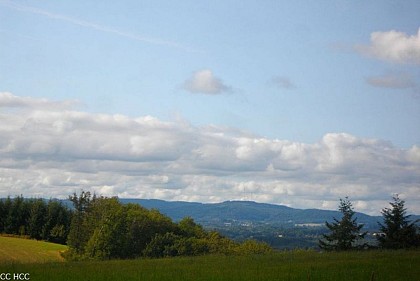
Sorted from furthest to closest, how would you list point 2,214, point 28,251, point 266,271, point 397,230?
point 2,214 → point 28,251 → point 397,230 → point 266,271

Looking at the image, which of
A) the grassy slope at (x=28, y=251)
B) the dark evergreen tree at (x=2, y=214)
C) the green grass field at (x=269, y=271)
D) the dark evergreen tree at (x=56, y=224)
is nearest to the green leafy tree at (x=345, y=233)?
the green grass field at (x=269, y=271)

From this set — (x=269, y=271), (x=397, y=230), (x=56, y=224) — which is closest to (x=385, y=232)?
(x=397, y=230)

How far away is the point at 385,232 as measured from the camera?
210 feet

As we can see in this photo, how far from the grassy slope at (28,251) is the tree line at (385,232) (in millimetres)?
42062

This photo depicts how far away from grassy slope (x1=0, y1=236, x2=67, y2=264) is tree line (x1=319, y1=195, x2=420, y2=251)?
42062 millimetres

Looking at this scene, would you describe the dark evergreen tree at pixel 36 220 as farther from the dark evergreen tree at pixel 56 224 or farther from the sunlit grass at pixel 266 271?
the sunlit grass at pixel 266 271

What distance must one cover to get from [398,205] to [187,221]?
52.5 meters

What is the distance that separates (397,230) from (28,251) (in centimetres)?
5907

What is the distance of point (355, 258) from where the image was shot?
4025 centimetres

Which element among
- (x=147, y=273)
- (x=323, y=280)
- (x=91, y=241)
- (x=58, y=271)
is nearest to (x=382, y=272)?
(x=323, y=280)

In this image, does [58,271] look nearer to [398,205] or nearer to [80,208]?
[398,205]

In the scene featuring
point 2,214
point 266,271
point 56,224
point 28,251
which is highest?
point 2,214

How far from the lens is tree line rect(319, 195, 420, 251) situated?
207ft

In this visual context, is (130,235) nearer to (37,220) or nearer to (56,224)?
(56,224)
